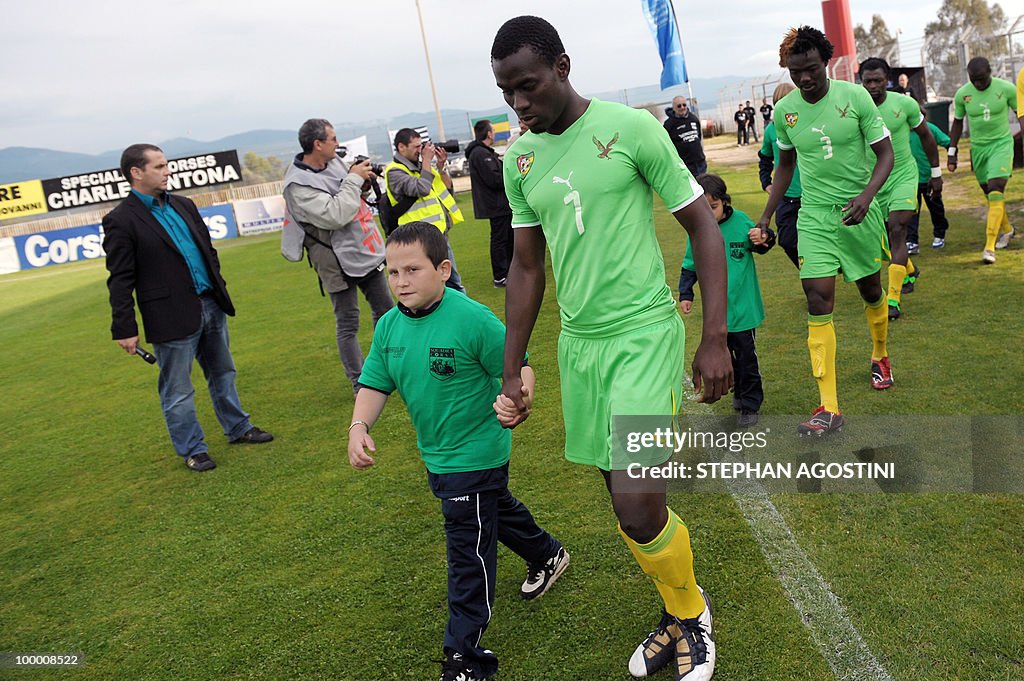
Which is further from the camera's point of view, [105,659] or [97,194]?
[97,194]

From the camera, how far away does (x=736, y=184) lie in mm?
19969

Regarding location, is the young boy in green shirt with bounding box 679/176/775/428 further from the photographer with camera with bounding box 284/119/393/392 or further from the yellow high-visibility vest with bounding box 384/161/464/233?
the yellow high-visibility vest with bounding box 384/161/464/233

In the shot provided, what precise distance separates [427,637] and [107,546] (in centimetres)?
267

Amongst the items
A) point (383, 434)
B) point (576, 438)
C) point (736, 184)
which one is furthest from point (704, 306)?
point (736, 184)

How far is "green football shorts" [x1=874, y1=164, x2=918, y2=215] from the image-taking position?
22.5ft

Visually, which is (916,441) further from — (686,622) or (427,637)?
(427,637)

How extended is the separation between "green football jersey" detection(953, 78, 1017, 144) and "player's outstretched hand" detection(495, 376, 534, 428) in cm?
815

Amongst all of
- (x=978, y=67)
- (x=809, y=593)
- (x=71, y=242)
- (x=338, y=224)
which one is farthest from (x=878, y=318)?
(x=71, y=242)

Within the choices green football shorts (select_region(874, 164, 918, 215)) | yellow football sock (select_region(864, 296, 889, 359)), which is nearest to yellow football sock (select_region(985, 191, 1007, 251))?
green football shorts (select_region(874, 164, 918, 215))

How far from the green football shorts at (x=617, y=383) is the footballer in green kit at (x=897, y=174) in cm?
474

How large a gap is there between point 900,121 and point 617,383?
233 inches

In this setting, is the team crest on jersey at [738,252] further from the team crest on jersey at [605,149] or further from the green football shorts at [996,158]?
the green football shorts at [996,158]

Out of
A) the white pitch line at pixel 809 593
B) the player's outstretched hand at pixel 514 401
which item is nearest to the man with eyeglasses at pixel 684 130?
the white pitch line at pixel 809 593

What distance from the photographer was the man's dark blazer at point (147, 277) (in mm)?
5848
